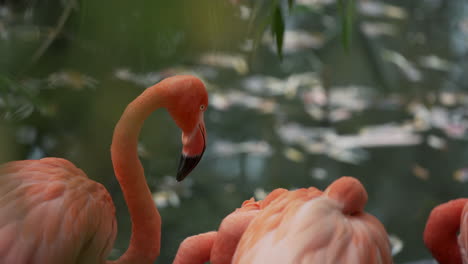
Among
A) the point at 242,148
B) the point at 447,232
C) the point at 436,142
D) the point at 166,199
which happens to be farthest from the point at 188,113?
the point at 436,142

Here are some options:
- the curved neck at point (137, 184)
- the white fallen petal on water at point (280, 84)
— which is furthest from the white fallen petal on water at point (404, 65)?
the curved neck at point (137, 184)

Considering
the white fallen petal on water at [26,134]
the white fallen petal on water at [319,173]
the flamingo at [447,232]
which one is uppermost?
the white fallen petal on water at [26,134]

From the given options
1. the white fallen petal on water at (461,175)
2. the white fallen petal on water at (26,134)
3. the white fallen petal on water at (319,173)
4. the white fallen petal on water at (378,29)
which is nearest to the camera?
the white fallen petal on water at (26,134)

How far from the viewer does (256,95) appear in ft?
5.51

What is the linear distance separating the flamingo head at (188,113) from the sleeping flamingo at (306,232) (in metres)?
0.13

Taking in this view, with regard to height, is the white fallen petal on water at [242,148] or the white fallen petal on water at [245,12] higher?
the white fallen petal on water at [245,12]

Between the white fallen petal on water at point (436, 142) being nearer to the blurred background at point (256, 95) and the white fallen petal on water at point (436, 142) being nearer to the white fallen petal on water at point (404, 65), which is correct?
the blurred background at point (256, 95)

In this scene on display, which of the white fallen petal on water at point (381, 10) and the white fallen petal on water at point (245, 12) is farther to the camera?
the white fallen petal on water at point (381, 10)

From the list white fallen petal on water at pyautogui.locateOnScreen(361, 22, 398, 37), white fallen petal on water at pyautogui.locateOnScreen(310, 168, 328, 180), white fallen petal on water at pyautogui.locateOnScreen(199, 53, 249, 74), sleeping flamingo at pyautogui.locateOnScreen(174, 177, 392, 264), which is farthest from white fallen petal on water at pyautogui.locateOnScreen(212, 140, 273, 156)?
white fallen petal on water at pyautogui.locateOnScreen(361, 22, 398, 37)

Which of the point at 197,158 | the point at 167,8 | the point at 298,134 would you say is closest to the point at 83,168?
the point at 197,158

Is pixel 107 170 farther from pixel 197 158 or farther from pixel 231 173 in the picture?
pixel 231 173

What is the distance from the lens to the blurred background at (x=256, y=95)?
1.28 ft

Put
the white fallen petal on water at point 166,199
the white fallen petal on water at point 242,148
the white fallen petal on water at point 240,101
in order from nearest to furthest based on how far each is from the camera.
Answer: the white fallen petal on water at point 166,199
the white fallen petal on water at point 240,101
the white fallen petal on water at point 242,148

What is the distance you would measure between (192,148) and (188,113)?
6 centimetres
